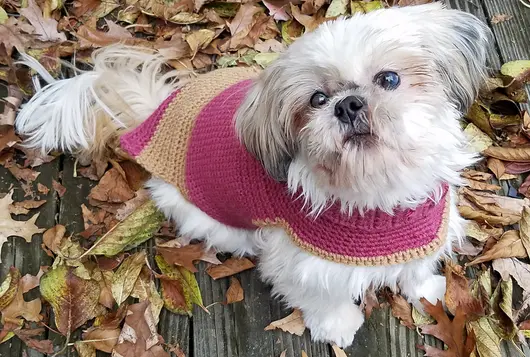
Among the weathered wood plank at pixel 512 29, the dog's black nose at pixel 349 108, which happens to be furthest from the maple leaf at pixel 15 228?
the weathered wood plank at pixel 512 29

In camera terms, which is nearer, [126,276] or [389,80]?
[389,80]

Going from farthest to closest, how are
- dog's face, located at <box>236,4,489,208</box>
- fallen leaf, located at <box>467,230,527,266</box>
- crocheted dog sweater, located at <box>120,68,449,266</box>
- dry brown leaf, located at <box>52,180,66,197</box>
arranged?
dry brown leaf, located at <box>52,180,66,197</box> → fallen leaf, located at <box>467,230,527,266</box> → crocheted dog sweater, located at <box>120,68,449,266</box> → dog's face, located at <box>236,4,489,208</box>

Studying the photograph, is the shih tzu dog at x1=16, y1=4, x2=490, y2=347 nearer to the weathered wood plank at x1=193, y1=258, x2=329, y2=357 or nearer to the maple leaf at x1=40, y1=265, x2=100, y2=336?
the weathered wood plank at x1=193, y1=258, x2=329, y2=357

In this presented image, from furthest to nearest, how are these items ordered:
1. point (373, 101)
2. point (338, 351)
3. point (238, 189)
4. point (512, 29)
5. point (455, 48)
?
point (512, 29)
point (338, 351)
point (238, 189)
point (455, 48)
point (373, 101)

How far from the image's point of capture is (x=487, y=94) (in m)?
2.48

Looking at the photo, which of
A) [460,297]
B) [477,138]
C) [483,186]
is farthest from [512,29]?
[460,297]

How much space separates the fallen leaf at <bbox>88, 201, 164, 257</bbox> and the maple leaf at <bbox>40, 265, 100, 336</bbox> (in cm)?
14

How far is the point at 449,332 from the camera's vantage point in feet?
6.62

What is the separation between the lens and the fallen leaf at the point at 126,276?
2.15 metres

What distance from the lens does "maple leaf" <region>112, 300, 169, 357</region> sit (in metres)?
2.02

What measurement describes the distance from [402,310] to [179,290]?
31.1 inches

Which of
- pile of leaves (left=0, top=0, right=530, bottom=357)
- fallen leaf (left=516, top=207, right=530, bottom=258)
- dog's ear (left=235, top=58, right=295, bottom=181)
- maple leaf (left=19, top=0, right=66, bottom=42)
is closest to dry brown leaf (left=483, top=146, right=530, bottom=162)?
pile of leaves (left=0, top=0, right=530, bottom=357)

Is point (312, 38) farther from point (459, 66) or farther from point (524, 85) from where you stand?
point (524, 85)

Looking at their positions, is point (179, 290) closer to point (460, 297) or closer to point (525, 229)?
point (460, 297)
